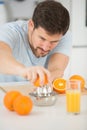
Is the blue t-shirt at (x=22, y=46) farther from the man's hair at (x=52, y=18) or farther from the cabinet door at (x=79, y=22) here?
the cabinet door at (x=79, y=22)

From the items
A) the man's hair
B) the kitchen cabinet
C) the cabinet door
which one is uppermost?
the man's hair

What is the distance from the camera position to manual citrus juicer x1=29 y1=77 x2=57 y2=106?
45.9 inches

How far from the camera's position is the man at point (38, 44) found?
1.18 meters

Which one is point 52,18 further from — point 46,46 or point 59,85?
point 59,85

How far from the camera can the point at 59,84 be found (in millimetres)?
1365

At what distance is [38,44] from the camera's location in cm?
149

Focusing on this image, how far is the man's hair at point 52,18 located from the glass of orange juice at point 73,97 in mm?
305

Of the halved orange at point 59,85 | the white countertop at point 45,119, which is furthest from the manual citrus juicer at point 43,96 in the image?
the halved orange at point 59,85

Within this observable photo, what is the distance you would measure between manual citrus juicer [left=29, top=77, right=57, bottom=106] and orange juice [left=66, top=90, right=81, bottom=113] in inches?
3.1

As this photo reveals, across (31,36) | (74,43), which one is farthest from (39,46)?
(74,43)

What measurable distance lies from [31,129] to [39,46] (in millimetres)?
639

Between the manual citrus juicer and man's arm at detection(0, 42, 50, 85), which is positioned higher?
man's arm at detection(0, 42, 50, 85)

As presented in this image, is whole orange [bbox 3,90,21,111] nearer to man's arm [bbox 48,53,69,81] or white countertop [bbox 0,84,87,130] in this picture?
white countertop [bbox 0,84,87,130]

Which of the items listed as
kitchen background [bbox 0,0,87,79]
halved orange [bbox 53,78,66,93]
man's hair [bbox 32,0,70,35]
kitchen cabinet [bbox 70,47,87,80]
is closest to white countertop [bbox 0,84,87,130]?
halved orange [bbox 53,78,66,93]
